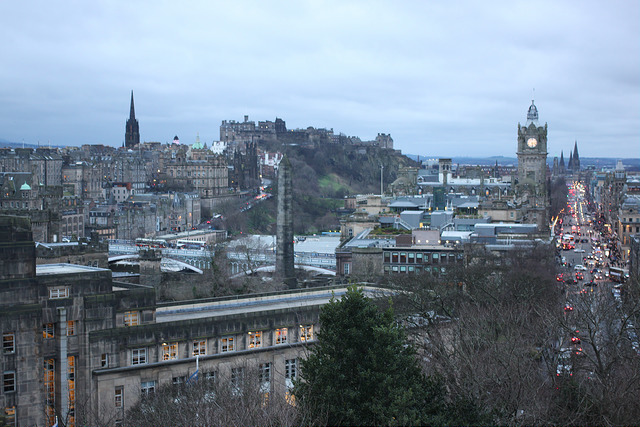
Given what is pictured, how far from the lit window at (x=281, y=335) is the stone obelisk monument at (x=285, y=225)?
78.2 feet

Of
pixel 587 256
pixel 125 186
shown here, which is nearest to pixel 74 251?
pixel 587 256

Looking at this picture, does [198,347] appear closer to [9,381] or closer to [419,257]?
[9,381]

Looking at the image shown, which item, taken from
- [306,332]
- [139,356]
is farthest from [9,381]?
[306,332]

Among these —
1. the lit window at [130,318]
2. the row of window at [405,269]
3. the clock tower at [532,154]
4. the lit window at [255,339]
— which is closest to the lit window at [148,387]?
the lit window at [130,318]

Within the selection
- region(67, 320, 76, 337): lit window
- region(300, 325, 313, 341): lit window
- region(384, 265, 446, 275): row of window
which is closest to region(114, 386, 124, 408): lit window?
region(67, 320, 76, 337): lit window

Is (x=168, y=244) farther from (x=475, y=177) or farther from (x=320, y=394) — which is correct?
(x=320, y=394)

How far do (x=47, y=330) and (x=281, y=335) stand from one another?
9800 mm

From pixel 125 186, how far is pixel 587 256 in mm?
77886

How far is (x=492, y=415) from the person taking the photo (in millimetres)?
24453

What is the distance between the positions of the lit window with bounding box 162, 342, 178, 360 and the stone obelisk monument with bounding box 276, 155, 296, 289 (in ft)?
89.1

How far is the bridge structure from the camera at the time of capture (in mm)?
75625

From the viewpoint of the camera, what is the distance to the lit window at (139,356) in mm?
32625

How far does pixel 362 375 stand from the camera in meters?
23.5

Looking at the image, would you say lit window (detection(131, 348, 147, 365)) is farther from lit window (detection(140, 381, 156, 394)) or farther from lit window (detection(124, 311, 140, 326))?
lit window (detection(124, 311, 140, 326))
